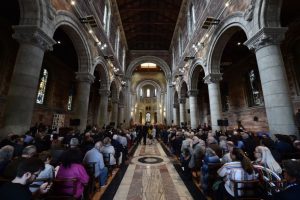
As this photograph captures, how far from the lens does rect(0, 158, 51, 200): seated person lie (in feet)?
4.66

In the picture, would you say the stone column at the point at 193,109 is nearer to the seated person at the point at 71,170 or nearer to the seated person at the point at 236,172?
the seated person at the point at 236,172

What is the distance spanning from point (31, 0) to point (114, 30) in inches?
518

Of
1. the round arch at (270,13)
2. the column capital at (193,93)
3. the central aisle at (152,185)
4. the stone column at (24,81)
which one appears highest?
the round arch at (270,13)

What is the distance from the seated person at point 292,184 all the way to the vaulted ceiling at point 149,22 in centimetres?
1949

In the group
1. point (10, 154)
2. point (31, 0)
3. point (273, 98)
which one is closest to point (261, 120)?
point (273, 98)

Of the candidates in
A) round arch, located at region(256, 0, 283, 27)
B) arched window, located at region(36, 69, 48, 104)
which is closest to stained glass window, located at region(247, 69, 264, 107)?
round arch, located at region(256, 0, 283, 27)

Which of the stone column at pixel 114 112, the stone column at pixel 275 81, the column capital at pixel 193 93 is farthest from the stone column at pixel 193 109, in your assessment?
the stone column at pixel 114 112

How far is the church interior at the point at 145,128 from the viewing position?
106 inches

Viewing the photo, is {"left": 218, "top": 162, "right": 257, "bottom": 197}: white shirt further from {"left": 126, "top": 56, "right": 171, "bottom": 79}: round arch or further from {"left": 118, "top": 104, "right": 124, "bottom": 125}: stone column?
{"left": 126, "top": 56, "right": 171, "bottom": 79}: round arch

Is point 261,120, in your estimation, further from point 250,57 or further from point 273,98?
point 273,98

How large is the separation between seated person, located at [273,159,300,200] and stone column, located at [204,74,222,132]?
782cm

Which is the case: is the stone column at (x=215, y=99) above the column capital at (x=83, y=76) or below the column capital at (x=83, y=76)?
below

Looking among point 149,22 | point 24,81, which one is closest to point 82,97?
point 24,81

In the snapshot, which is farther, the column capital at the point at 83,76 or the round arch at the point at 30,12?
the column capital at the point at 83,76
